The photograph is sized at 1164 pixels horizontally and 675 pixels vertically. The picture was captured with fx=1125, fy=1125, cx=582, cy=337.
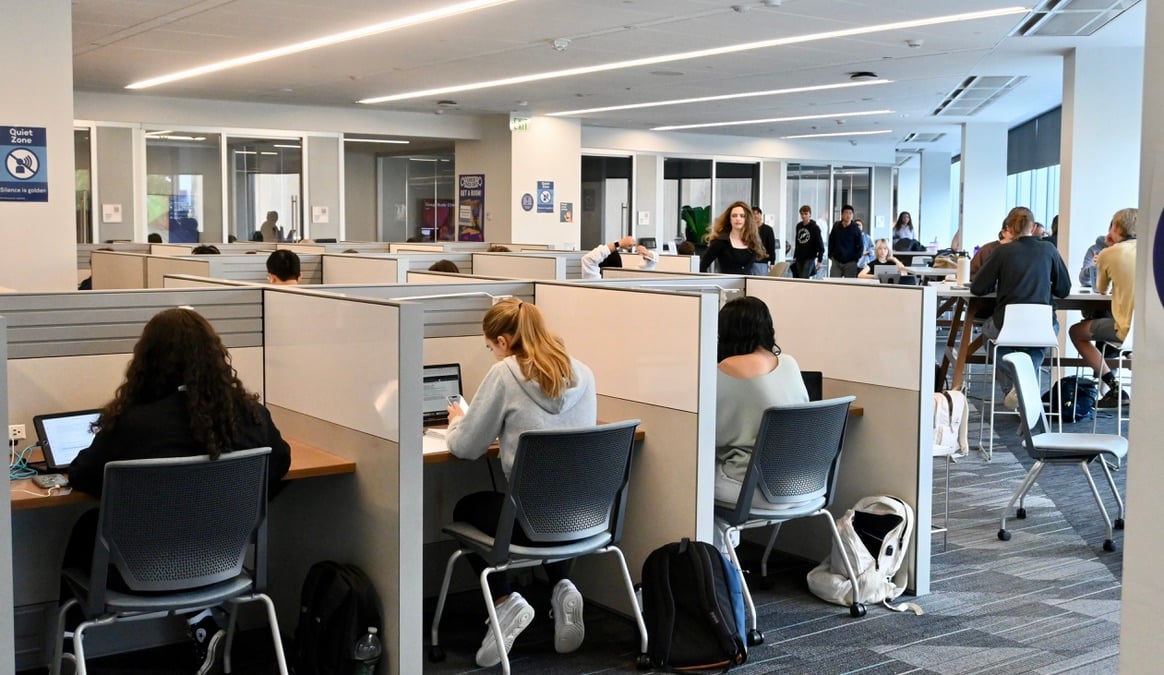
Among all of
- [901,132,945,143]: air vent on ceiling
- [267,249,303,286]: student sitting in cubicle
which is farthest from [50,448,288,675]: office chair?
[901,132,945,143]: air vent on ceiling

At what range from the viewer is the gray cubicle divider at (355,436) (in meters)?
3.03

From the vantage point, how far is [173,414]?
2.85m

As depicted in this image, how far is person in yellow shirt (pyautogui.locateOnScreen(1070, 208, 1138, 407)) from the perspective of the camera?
6.71m

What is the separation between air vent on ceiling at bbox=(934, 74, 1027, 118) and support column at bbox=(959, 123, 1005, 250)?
960 mm

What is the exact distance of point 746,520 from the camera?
3.73 metres

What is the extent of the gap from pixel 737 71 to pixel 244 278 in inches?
191

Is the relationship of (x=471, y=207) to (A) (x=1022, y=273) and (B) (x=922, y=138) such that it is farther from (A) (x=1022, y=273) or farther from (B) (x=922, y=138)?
(A) (x=1022, y=273)

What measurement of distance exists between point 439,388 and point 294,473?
1.01 metres

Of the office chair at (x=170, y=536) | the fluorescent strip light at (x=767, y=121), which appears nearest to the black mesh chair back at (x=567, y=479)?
the office chair at (x=170, y=536)

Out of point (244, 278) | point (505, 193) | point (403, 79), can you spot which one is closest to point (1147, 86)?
point (244, 278)

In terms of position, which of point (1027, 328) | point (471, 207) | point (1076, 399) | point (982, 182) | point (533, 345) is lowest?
point (1076, 399)

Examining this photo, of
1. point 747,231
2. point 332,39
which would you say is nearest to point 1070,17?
point 747,231

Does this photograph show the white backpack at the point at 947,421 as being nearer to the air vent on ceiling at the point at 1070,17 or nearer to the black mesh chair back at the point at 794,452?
the black mesh chair back at the point at 794,452

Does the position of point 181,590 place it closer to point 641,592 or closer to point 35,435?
point 35,435
